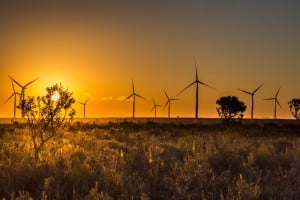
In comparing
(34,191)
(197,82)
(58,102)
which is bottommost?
(34,191)

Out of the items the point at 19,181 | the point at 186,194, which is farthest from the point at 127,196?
the point at 19,181

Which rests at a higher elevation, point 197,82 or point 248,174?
point 197,82

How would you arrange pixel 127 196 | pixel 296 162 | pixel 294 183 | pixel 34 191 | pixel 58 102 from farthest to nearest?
pixel 58 102 < pixel 296 162 < pixel 294 183 < pixel 34 191 < pixel 127 196

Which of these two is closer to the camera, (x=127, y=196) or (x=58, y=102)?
(x=127, y=196)

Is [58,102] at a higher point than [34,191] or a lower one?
higher

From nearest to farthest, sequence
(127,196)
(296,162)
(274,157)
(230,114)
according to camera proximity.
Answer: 1. (127,196)
2. (296,162)
3. (274,157)
4. (230,114)

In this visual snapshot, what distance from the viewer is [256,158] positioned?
16.2m

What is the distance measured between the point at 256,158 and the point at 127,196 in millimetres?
7317

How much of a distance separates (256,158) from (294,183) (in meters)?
3.86

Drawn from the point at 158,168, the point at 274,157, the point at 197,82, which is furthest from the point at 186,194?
the point at 197,82

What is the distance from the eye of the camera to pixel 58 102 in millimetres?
23422

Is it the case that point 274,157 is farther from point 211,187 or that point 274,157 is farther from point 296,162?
point 211,187

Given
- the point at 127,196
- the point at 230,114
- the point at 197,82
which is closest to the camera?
the point at 127,196

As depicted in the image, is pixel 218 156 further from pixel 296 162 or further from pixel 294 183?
pixel 294 183
